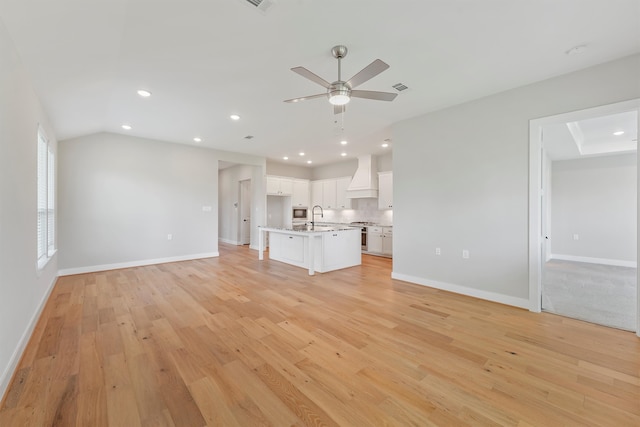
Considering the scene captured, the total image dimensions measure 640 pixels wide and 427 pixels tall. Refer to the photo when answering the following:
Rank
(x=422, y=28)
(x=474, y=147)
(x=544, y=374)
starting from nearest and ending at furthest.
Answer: (x=544, y=374) < (x=422, y=28) < (x=474, y=147)

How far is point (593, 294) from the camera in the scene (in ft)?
12.2

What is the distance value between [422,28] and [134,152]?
19.0 feet

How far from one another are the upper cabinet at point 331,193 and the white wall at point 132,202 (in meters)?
3.52

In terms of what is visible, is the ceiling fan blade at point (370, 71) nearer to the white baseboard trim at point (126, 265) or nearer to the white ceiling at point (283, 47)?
the white ceiling at point (283, 47)

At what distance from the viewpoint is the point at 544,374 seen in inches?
75.9

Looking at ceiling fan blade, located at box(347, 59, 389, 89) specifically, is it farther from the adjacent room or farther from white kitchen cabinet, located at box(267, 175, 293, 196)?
white kitchen cabinet, located at box(267, 175, 293, 196)

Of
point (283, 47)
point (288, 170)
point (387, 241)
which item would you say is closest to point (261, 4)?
point (283, 47)

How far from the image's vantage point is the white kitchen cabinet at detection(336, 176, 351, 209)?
8.16 metres

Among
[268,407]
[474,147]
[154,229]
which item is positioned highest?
[474,147]

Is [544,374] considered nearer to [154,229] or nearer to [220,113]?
[220,113]

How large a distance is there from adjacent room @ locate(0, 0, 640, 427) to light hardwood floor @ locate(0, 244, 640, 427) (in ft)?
0.06

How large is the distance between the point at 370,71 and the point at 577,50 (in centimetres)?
213

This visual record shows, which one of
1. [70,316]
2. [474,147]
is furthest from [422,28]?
[70,316]

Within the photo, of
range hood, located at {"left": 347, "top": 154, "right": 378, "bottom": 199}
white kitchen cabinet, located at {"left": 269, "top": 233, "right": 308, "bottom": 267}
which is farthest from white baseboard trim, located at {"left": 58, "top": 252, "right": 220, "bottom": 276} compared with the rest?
range hood, located at {"left": 347, "top": 154, "right": 378, "bottom": 199}
